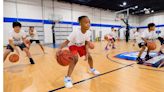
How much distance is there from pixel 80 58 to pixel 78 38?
93.7 inches

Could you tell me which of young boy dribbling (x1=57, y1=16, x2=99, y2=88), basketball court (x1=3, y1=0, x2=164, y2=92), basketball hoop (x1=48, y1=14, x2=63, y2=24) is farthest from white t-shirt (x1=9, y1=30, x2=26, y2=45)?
basketball hoop (x1=48, y1=14, x2=63, y2=24)

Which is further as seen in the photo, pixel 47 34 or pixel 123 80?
pixel 47 34

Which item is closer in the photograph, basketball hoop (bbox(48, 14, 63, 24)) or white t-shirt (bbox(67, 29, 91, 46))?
white t-shirt (bbox(67, 29, 91, 46))

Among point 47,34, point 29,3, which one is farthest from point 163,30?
point 29,3

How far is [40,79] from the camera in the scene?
271 centimetres

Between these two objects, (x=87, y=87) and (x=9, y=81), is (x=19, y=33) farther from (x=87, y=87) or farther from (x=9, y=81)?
(x=87, y=87)

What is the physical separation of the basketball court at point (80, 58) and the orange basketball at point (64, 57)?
388 mm

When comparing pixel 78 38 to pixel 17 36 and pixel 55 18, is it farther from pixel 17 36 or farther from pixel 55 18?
pixel 55 18

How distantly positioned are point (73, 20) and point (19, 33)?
10.8m

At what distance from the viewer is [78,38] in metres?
2.67

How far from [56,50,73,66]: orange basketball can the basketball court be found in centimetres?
39

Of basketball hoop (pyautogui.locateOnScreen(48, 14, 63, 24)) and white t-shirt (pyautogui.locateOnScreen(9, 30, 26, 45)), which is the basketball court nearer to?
basketball hoop (pyautogui.locateOnScreen(48, 14, 63, 24))

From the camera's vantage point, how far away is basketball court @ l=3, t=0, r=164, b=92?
2393mm

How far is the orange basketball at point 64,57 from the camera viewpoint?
8.05 ft
